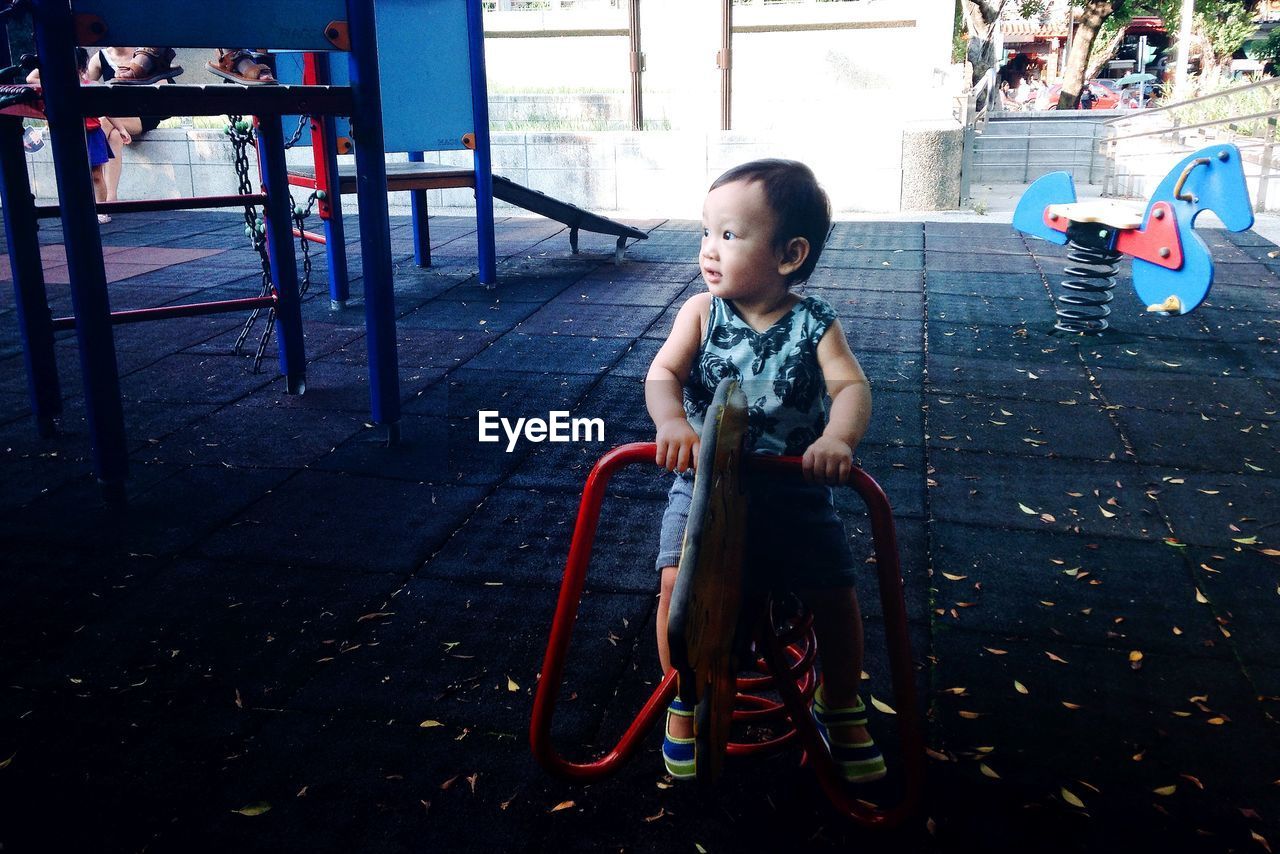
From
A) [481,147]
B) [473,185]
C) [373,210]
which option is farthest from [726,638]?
[473,185]

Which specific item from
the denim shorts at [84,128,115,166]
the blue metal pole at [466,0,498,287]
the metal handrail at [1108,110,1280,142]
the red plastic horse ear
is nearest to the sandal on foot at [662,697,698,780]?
the red plastic horse ear

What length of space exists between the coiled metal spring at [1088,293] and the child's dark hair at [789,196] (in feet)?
14.0

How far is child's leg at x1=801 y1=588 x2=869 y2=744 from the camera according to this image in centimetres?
202

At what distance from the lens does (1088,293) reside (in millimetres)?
5777

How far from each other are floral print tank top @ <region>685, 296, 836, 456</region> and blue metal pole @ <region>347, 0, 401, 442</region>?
2085 millimetres

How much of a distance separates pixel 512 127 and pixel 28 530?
1102 centimetres

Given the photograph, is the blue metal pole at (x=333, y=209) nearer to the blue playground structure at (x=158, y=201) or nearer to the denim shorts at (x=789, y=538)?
the blue playground structure at (x=158, y=201)

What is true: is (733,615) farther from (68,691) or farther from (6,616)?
(6,616)

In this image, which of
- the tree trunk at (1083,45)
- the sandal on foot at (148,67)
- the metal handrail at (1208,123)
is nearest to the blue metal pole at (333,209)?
the sandal on foot at (148,67)

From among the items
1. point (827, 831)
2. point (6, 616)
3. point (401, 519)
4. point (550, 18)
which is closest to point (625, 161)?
point (550, 18)

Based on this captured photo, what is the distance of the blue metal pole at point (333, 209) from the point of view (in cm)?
600

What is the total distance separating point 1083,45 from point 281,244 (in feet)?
72.1

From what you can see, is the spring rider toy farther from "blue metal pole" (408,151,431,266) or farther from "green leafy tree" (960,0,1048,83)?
"green leafy tree" (960,0,1048,83)

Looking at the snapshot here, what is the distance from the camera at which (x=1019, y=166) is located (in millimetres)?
15898
